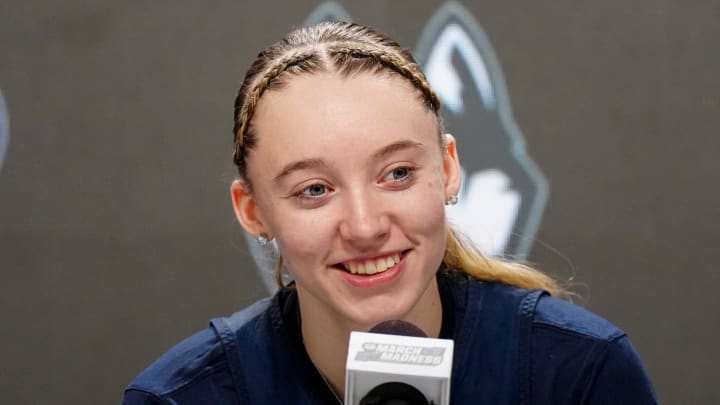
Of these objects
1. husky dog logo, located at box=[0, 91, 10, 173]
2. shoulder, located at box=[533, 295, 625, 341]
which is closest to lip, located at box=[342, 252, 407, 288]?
shoulder, located at box=[533, 295, 625, 341]

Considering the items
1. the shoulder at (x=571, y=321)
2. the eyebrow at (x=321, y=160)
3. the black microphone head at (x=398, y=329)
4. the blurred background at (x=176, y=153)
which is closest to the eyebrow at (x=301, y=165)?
the eyebrow at (x=321, y=160)

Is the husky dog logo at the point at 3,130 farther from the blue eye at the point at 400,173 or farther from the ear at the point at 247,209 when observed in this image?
the blue eye at the point at 400,173

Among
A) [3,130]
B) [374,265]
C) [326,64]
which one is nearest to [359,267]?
[374,265]

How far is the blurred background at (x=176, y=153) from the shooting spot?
71.3 inches

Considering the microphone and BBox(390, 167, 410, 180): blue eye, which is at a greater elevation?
BBox(390, 167, 410, 180): blue eye

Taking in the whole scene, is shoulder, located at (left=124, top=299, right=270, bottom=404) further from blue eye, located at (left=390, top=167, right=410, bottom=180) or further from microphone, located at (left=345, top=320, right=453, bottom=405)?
microphone, located at (left=345, top=320, right=453, bottom=405)

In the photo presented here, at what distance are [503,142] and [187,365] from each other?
34.9 inches

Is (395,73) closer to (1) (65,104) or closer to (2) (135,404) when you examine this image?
(2) (135,404)

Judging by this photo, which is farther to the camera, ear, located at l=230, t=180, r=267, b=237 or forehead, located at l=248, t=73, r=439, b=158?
ear, located at l=230, t=180, r=267, b=237

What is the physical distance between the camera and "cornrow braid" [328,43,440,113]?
108cm

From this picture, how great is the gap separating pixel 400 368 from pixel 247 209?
0.48m

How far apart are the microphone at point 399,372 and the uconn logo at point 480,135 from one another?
1.10 m

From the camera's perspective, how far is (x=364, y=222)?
38.1 inches

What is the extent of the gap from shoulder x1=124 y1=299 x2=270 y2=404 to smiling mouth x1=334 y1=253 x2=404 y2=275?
0.23m
